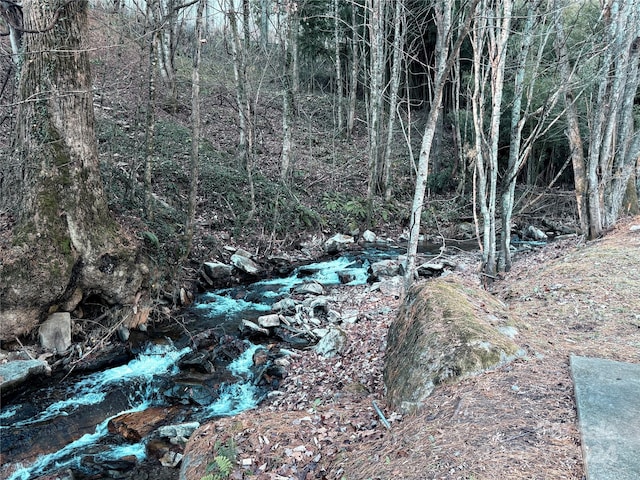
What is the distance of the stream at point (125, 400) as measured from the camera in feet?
14.7

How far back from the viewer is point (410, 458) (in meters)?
2.72

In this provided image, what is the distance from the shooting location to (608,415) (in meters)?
2.81

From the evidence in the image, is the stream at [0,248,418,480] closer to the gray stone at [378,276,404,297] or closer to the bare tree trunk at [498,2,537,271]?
the gray stone at [378,276,404,297]

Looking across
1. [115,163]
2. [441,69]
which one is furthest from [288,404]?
[115,163]

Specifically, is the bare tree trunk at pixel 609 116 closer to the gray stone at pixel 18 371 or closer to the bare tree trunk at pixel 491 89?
the bare tree trunk at pixel 491 89

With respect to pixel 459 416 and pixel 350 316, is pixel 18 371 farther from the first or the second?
pixel 459 416

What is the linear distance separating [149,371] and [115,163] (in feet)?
20.1

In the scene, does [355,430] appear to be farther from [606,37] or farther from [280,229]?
[280,229]

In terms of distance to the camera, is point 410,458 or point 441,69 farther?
point 441,69

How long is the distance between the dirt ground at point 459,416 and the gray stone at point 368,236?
27.1ft

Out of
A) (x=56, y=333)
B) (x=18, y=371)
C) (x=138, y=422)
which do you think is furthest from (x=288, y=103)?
(x=138, y=422)

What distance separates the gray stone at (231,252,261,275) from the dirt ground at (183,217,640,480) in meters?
4.55

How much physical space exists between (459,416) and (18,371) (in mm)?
5727

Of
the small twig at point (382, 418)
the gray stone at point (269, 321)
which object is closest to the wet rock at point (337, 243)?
the gray stone at point (269, 321)
